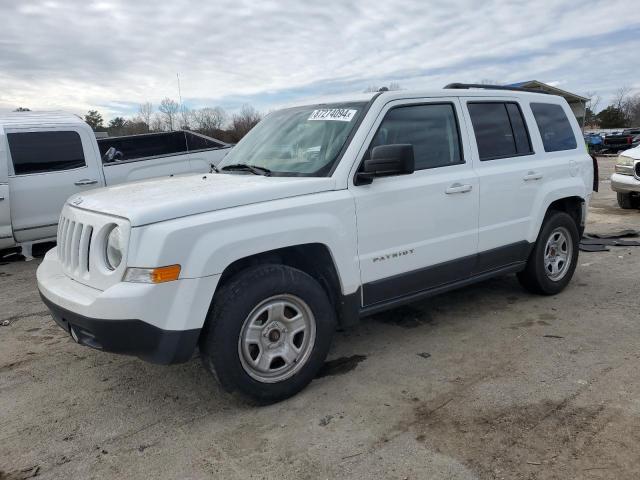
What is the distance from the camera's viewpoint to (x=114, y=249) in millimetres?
3031

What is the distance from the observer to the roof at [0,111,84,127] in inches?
284

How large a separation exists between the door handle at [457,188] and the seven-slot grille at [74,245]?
8.35ft

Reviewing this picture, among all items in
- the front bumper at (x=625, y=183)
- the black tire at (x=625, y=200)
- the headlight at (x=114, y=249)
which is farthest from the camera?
the black tire at (x=625, y=200)

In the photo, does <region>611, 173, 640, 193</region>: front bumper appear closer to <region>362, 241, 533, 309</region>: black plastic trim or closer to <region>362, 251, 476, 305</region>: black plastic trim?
<region>362, 241, 533, 309</region>: black plastic trim

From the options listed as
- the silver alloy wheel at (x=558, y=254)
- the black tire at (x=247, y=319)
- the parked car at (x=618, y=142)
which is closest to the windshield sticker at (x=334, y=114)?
the black tire at (x=247, y=319)

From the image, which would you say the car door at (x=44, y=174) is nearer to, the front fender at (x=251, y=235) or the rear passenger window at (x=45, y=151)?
the rear passenger window at (x=45, y=151)

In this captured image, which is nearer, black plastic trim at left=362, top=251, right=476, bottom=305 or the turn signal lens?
the turn signal lens

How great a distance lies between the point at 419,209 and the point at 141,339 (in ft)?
6.98

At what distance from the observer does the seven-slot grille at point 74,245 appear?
321 centimetres

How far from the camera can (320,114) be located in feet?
13.4

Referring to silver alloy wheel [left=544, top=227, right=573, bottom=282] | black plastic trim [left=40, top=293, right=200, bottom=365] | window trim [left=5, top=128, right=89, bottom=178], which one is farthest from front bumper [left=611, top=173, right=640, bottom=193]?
black plastic trim [left=40, top=293, right=200, bottom=365]

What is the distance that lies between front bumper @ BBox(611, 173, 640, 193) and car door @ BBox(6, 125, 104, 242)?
30.4ft

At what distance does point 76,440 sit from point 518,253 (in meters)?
3.77

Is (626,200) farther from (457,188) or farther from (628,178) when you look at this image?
(457,188)
